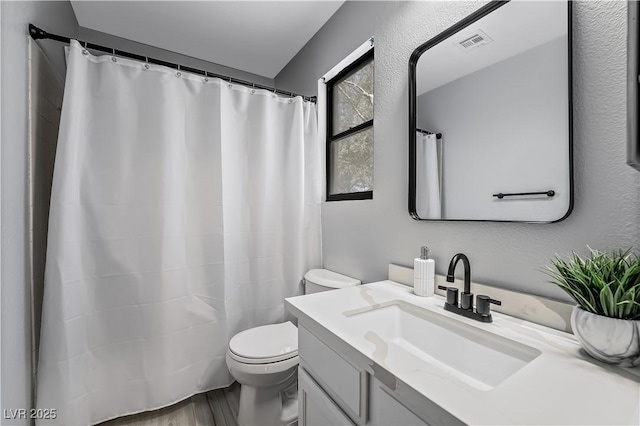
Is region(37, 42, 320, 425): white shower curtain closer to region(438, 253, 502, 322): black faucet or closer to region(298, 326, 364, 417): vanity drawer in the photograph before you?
region(298, 326, 364, 417): vanity drawer

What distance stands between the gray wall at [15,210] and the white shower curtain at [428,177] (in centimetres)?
165

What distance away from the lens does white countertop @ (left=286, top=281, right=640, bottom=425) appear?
0.50 meters

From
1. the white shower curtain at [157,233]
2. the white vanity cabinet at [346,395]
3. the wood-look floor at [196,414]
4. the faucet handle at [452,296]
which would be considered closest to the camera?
the white vanity cabinet at [346,395]

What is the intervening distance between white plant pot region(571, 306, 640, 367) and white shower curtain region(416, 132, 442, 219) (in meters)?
0.61

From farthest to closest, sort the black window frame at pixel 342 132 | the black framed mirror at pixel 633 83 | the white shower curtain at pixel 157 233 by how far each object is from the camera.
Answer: the black window frame at pixel 342 132, the white shower curtain at pixel 157 233, the black framed mirror at pixel 633 83

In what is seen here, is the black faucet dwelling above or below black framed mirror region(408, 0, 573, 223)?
below

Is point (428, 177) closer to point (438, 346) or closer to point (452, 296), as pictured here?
point (452, 296)

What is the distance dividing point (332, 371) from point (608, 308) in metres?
0.70

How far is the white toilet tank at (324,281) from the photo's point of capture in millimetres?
1657

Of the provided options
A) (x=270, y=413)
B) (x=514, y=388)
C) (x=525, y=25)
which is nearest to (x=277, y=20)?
(x=525, y=25)

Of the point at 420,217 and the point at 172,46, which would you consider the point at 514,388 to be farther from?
the point at 172,46

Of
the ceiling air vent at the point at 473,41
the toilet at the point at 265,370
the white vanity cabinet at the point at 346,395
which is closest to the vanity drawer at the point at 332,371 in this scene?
the white vanity cabinet at the point at 346,395


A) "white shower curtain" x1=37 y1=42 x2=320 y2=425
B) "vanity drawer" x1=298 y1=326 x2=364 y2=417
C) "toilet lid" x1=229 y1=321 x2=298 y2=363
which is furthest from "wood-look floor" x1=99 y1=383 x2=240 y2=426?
"vanity drawer" x1=298 y1=326 x2=364 y2=417

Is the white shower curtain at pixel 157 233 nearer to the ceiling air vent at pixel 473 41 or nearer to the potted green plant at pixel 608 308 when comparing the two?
the ceiling air vent at pixel 473 41
